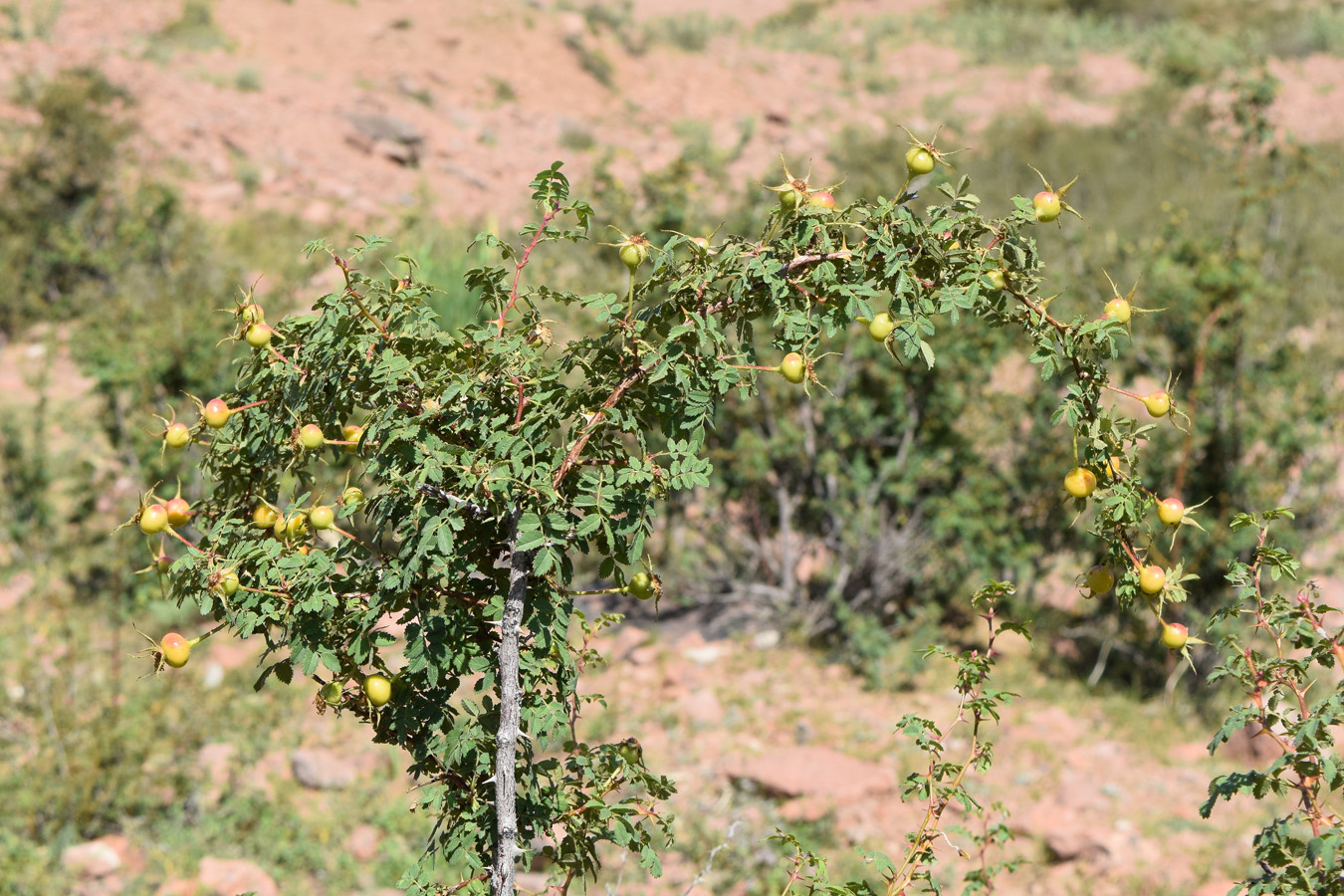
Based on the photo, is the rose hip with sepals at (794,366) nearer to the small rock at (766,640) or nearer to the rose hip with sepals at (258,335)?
the rose hip with sepals at (258,335)

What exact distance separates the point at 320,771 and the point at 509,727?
315 centimetres

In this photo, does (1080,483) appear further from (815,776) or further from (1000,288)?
(815,776)

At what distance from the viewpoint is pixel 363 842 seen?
393cm

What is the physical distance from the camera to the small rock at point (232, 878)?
11.2 ft

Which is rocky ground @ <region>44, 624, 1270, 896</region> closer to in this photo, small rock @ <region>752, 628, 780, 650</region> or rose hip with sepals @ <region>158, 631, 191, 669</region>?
small rock @ <region>752, 628, 780, 650</region>

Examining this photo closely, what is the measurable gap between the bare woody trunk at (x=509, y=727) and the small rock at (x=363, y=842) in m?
2.65

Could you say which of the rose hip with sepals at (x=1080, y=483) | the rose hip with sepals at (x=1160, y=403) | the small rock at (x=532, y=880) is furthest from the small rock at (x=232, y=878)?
the rose hip with sepals at (x=1160, y=403)

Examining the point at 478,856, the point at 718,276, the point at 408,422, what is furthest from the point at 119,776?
the point at 718,276

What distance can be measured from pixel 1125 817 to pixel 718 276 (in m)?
3.50

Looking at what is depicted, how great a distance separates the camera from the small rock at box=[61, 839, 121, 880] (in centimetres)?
355

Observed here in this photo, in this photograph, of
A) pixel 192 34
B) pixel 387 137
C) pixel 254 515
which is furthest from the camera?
pixel 192 34

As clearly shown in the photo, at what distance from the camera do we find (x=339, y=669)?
1.58 metres

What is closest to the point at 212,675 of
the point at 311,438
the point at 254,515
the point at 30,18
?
the point at 254,515

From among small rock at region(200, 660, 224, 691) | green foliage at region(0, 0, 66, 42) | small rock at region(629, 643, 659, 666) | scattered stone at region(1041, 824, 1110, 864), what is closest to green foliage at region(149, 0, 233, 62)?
green foliage at region(0, 0, 66, 42)
